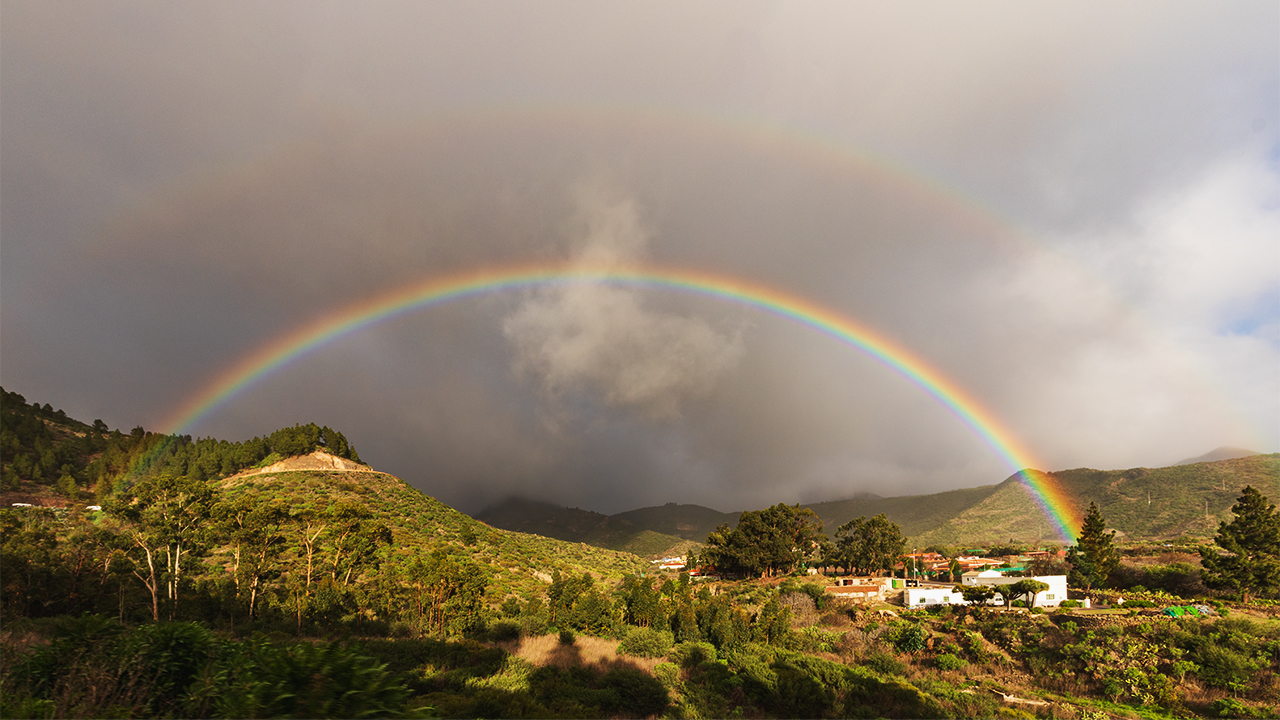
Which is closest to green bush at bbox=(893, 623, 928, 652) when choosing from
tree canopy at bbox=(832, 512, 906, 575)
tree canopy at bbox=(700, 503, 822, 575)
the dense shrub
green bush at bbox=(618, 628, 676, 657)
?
green bush at bbox=(618, 628, 676, 657)

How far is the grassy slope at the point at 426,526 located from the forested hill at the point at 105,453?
1025 cm

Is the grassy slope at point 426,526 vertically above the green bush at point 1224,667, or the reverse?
the grassy slope at point 426,526

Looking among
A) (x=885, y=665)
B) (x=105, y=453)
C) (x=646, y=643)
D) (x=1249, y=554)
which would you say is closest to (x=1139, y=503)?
(x=1249, y=554)

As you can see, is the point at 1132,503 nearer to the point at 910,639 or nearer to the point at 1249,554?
the point at 1249,554

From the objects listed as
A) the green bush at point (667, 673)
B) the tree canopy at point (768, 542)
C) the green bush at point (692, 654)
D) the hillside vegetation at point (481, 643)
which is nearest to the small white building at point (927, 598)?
the hillside vegetation at point (481, 643)

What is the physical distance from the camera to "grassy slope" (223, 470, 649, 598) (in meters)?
53.1

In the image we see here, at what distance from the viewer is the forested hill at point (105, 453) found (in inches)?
2704

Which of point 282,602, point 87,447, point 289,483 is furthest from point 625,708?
point 87,447

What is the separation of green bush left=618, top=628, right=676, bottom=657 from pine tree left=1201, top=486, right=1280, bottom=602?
5171 centimetres

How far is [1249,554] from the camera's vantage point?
45.3 metres

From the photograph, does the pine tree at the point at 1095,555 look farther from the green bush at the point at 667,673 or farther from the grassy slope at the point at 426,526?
the green bush at the point at 667,673

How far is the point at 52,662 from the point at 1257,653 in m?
47.9

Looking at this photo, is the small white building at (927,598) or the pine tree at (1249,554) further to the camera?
the small white building at (927,598)

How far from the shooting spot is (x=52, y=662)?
7.65m
